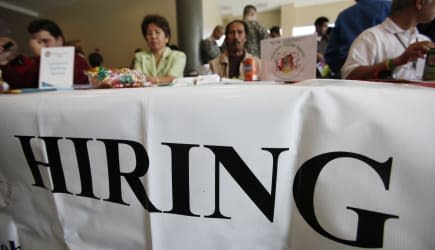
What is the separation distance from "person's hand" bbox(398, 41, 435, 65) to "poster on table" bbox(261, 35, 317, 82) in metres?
0.40

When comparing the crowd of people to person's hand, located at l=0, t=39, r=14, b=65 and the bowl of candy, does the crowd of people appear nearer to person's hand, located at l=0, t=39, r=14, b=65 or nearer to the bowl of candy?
person's hand, located at l=0, t=39, r=14, b=65

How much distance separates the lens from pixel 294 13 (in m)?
5.45

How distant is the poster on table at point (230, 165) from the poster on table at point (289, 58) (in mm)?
276

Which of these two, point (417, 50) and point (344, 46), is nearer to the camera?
point (417, 50)

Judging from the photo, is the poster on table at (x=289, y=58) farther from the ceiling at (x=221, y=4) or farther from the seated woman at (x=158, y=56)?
the ceiling at (x=221, y=4)

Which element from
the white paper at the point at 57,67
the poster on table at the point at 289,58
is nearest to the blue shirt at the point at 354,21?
the poster on table at the point at 289,58

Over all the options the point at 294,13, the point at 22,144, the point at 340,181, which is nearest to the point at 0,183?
the point at 22,144

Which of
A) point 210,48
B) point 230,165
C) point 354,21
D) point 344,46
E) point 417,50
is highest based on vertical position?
point 210,48

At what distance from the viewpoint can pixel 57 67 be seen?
0.73 m

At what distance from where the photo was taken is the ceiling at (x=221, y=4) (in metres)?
4.37

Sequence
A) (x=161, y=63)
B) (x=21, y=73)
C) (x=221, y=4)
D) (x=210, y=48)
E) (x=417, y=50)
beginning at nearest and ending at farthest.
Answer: (x=417, y=50) → (x=21, y=73) → (x=161, y=63) → (x=210, y=48) → (x=221, y=4)

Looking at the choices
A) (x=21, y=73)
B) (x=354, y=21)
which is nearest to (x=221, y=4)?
(x=354, y=21)

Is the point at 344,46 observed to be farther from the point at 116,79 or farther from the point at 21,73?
the point at 21,73

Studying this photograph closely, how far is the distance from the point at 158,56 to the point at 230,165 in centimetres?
116
